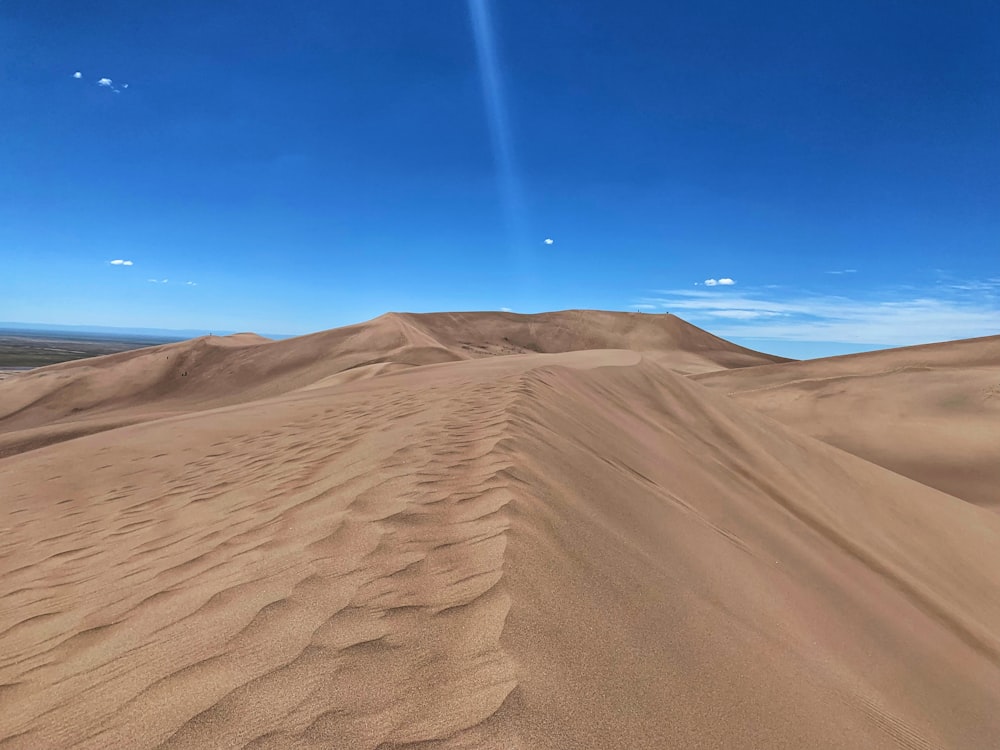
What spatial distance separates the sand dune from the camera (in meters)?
12.3

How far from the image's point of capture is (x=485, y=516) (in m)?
2.49

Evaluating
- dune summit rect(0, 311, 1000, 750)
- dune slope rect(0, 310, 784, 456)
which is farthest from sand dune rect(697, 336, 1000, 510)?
dune slope rect(0, 310, 784, 456)

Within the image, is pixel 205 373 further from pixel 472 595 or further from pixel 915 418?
pixel 915 418

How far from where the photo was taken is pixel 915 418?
15.2m

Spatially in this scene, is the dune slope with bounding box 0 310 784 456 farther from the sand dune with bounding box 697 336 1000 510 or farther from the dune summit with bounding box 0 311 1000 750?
the sand dune with bounding box 697 336 1000 510

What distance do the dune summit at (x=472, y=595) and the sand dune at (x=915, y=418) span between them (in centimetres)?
714

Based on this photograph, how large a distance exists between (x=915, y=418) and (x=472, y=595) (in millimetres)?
17988

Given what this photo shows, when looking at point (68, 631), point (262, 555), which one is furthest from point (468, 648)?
point (68, 631)

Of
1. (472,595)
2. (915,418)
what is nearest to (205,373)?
(472,595)

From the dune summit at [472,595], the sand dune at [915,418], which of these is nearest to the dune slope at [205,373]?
the dune summit at [472,595]

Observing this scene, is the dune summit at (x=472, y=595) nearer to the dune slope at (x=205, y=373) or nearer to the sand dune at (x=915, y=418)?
the sand dune at (x=915, y=418)

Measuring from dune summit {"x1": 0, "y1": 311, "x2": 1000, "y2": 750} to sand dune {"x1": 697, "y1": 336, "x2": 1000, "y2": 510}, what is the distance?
7.14m

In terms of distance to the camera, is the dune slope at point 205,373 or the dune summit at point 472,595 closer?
the dune summit at point 472,595

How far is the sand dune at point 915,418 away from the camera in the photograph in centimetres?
1230
